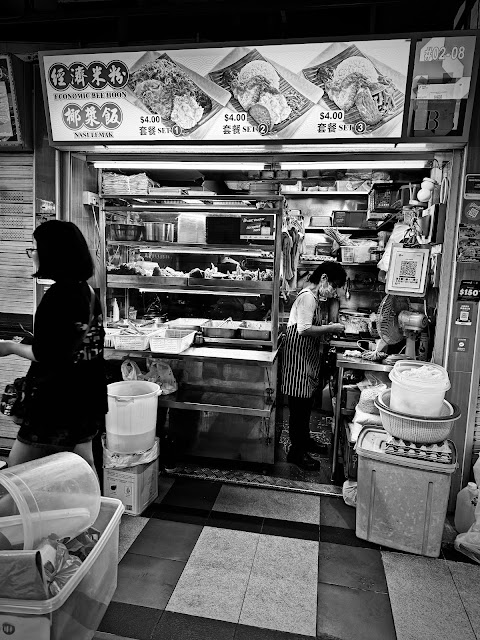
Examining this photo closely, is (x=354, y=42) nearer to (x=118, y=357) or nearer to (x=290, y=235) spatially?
(x=290, y=235)

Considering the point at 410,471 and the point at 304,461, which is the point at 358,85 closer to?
the point at 410,471

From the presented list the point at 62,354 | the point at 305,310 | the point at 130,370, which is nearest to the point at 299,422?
the point at 305,310

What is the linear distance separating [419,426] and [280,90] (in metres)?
2.65

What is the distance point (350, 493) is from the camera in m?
4.00

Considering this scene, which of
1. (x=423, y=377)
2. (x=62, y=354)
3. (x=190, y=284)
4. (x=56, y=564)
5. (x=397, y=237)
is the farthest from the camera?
(x=190, y=284)

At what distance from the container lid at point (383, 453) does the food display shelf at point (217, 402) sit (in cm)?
97

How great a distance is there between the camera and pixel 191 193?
4.73 metres

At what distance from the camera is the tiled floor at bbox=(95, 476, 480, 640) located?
2.61 metres

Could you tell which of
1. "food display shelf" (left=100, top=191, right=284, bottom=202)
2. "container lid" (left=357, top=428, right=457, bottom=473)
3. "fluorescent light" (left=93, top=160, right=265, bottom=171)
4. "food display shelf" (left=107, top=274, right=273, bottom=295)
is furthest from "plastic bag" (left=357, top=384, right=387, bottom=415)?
"fluorescent light" (left=93, top=160, right=265, bottom=171)

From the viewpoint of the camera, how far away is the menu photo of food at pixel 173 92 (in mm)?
3707

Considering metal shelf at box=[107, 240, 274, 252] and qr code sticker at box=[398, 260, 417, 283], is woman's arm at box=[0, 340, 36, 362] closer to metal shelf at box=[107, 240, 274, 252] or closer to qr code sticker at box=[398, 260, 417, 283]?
metal shelf at box=[107, 240, 274, 252]

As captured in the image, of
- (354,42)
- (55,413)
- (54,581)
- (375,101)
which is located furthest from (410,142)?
(54,581)

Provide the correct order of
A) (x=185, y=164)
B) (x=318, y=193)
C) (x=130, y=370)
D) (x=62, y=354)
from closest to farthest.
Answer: (x=62, y=354), (x=185, y=164), (x=130, y=370), (x=318, y=193)

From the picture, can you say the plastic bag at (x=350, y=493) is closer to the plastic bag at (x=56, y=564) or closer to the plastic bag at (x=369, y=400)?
the plastic bag at (x=369, y=400)
